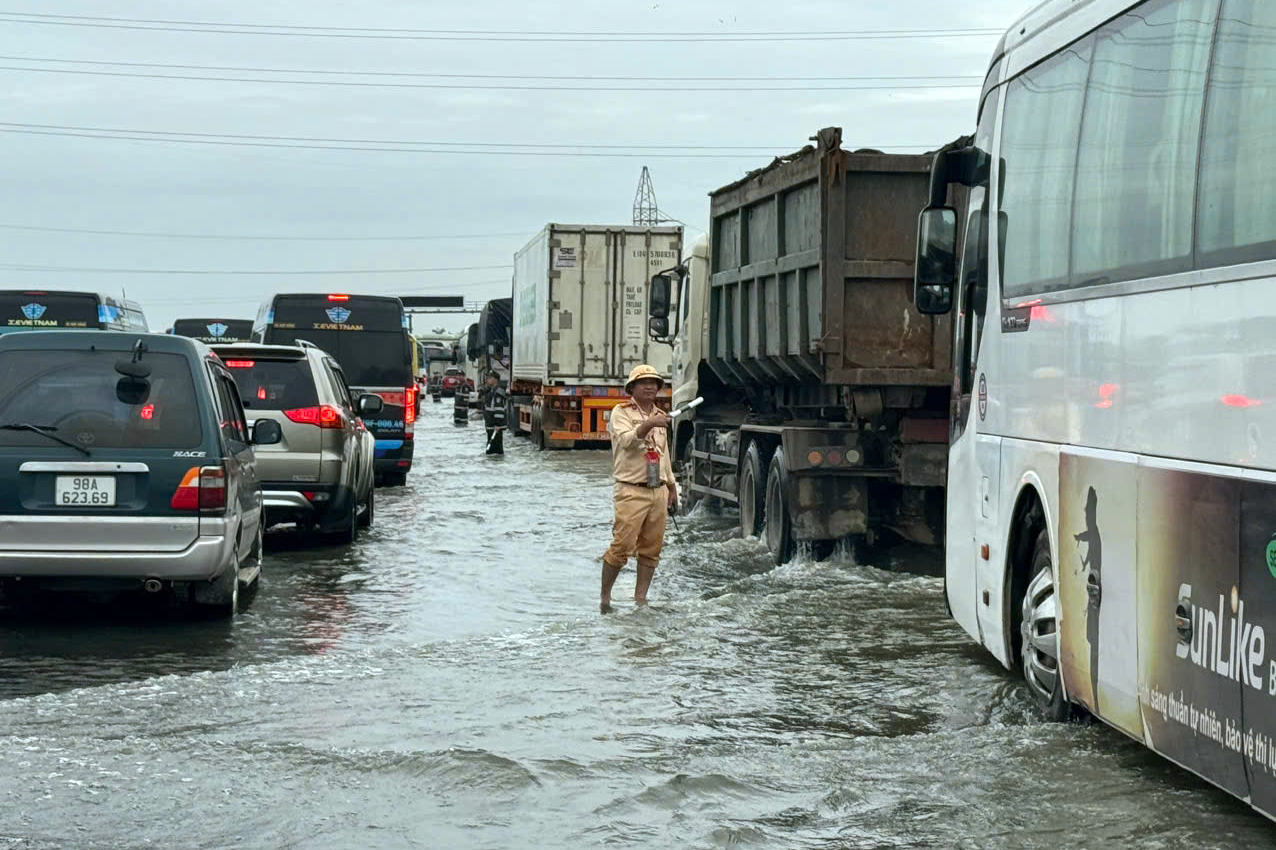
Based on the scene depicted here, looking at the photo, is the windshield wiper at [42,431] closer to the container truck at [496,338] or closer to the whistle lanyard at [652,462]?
the whistle lanyard at [652,462]

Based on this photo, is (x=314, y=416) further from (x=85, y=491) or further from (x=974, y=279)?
(x=974, y=279)

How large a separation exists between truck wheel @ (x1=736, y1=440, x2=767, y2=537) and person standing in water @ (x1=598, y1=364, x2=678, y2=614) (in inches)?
149

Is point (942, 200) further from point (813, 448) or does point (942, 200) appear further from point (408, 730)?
point (813, 448)

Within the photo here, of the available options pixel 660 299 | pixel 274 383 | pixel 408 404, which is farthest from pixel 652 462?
pixel 408 404

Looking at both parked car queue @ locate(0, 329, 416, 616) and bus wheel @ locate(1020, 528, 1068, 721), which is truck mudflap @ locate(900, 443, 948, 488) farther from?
bus wheel @ locate(1020, 528, 1068, 721)

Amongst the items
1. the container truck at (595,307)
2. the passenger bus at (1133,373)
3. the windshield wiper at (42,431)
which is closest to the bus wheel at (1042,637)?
the passenger bus at (1133,373)

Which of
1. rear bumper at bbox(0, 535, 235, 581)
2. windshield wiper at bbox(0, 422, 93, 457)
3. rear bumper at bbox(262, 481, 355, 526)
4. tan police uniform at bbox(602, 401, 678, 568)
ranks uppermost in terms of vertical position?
windshield wiper at bbox(0, 422, 93, 457)

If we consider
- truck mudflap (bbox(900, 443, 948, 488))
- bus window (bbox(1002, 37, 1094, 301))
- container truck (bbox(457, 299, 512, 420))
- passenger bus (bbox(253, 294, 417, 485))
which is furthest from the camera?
container truck (bbox(457, 299, 512, 420))

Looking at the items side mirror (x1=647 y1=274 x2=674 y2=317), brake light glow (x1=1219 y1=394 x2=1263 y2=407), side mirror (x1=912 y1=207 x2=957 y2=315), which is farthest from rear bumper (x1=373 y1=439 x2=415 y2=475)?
brake light glow (x1=1219 y1=394 x2=1263 y2=407)

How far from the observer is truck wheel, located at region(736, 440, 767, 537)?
15.8 meters

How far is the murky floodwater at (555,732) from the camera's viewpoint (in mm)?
6043

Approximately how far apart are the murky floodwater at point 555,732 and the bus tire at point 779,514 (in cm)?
81

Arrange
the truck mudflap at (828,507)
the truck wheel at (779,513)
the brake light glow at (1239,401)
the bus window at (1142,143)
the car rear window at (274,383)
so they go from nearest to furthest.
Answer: the brake light glow at (1239,401), the bus window at (1142,143), the truck mudflap at (828,507), the truck wheel at (779,513), the car rear window at (274,383)

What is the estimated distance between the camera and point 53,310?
22.9m
